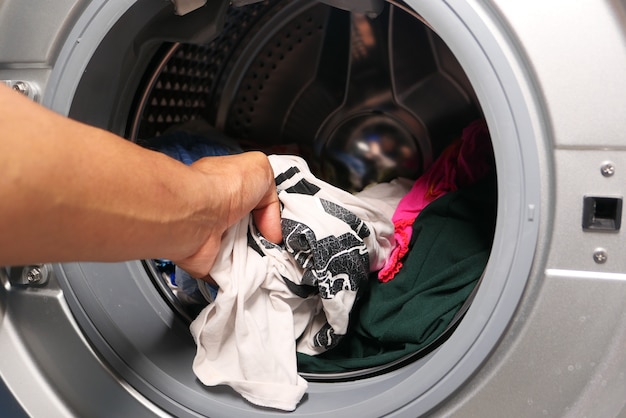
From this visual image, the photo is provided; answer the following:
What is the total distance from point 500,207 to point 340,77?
0.60 m

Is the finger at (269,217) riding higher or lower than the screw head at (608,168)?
lower

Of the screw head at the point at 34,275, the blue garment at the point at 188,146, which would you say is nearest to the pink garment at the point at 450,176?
the blue garment at the point at 188,146

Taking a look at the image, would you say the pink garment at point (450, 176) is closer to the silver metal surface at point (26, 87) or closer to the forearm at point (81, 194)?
the forearm at point (81, 194)

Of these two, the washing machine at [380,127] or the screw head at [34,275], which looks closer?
the washing machine at [380,127]

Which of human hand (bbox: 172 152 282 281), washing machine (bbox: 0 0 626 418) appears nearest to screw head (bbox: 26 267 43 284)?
washing machine (bbox: 0 0 626 418)

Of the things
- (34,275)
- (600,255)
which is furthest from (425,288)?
(34,275)

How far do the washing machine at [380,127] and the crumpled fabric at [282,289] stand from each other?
3 centimetres

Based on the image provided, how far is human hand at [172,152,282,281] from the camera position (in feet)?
2.28

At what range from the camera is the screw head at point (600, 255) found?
0.61 metres

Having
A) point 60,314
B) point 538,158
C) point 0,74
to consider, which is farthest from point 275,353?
point 0,74

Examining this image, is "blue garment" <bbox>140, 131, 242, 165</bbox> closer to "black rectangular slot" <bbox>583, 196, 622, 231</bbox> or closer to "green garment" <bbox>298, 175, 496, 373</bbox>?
"green garment" <bbox>298, 175, 496, 373</bbox>

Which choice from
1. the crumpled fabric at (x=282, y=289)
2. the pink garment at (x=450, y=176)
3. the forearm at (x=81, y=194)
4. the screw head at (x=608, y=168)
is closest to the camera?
the forearm at (x=81, y=194)

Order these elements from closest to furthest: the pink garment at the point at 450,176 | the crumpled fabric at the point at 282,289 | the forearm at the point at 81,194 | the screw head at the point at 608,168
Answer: the forearm at the point at 81,194 < the screw head at the point at 608,168 < the crumpled fabric at the point at 282,289 < the pink garment at the point at 450,176

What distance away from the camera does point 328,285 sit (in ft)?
2.59
